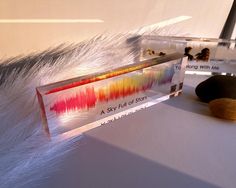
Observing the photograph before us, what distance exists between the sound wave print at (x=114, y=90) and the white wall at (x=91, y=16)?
0.17 meters

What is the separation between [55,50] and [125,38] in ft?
0.61

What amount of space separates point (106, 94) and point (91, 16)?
0.70 ft

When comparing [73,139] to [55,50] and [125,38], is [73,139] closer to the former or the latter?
[55,50]

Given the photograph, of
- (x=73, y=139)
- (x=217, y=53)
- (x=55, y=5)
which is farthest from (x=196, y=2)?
(x=73, y=139)

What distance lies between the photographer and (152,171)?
395 millimetres

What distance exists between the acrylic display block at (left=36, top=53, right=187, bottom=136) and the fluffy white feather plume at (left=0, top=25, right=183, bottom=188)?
0.03 meters

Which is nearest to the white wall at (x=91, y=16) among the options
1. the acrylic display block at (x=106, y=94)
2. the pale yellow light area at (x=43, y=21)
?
the pale yellow light area at (x=43, y=21)

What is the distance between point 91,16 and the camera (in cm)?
58

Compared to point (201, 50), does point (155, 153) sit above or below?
below

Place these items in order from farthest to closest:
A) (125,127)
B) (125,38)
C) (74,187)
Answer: (125,38)
(125,127)
(74,187)

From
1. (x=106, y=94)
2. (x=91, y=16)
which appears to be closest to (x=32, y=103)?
(x=106, y=94)

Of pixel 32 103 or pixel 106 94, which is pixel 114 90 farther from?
pixel 32 103

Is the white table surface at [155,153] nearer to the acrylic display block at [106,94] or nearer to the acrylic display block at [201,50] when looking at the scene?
the acrylic display block at [106,94]

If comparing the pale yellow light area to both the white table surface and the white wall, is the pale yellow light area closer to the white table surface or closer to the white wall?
the white wall
